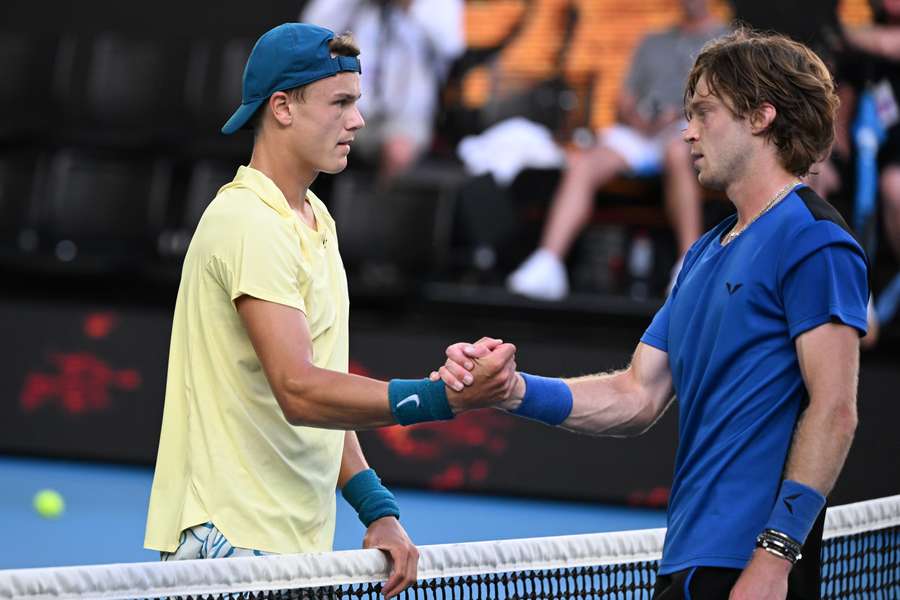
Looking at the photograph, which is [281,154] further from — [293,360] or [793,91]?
[793,91]

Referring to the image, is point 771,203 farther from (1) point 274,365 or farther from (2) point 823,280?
(1) point 274,365

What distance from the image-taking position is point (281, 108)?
269 cm

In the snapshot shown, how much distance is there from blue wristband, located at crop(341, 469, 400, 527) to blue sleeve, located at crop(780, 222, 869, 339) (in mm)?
887

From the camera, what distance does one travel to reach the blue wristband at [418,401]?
2.54 metres

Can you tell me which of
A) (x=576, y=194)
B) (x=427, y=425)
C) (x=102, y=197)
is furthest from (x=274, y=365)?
(x=102, y=197)

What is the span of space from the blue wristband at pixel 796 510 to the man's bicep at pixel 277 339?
Answer: 818mm

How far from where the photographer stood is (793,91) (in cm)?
246

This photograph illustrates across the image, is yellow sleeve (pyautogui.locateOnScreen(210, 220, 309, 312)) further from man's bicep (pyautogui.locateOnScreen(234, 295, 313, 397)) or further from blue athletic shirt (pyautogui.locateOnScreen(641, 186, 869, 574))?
blue athletic shirt (pyautogui.locateOnScreen(641, 186, 869, 574))

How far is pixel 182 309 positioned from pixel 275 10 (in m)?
6.89

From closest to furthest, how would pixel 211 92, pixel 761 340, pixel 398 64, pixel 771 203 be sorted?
1. pixel 761 340
2. pixel 771 203
3. pixel 398 64
4. pixel 211 92

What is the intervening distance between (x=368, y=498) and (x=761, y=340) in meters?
0.87

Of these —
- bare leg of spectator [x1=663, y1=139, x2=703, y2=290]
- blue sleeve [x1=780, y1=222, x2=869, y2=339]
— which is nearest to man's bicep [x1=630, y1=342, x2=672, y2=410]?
blue sleeve [x1=780, y1=222, x2=869, y2=339]

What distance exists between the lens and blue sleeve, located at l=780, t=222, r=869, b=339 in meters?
2.29

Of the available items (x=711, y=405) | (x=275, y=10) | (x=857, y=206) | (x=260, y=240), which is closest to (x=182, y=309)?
(x=260, y=240)
